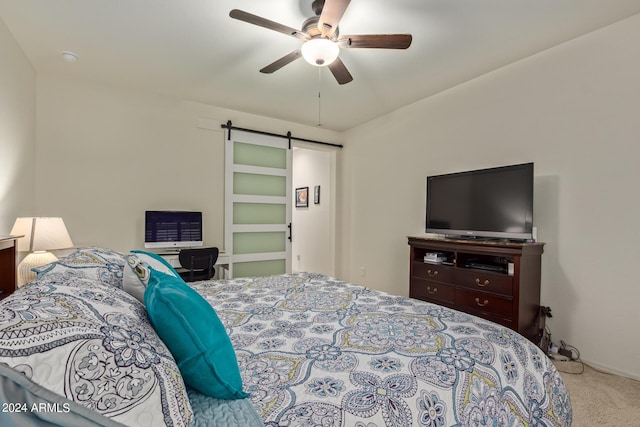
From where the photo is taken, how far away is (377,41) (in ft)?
6.70

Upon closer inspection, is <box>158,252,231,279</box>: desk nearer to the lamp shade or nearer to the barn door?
the barn door

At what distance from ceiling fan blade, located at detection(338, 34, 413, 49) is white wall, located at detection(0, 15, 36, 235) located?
2.55 m

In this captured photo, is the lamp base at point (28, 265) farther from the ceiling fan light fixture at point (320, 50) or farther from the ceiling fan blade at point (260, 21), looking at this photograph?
the ceiling fan light fixture at point (320, 50)

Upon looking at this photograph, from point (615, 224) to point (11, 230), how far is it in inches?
189

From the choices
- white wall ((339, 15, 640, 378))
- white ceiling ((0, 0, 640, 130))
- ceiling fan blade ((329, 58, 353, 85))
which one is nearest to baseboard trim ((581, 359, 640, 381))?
white wall ((339, 15, 640, 378))

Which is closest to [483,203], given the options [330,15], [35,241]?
[330,15]

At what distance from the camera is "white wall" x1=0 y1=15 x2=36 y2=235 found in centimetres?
234

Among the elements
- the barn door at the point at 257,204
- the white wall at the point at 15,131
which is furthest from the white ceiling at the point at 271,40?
the barn door at the point at 257,204

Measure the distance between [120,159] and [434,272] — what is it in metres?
3.70

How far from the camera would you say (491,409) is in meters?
1.03

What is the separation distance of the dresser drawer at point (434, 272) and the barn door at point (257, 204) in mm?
2049

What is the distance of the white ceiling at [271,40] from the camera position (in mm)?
2170

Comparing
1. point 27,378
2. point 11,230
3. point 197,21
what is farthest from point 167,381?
point 11,230

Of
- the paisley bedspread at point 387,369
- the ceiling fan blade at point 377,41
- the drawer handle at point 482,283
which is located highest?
the ceiling fan blade at point 377,41
